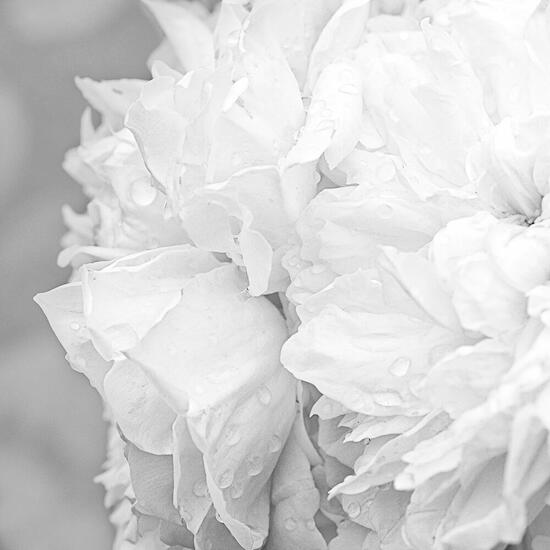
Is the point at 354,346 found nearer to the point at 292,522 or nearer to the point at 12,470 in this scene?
the point at 292,522

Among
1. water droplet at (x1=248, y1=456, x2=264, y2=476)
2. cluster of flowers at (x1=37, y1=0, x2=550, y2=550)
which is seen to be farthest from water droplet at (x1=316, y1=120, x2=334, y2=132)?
water droplet at (x1=248, y1=456, x2=264, y2=476)

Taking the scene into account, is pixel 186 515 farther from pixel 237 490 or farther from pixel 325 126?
pixel 325 126

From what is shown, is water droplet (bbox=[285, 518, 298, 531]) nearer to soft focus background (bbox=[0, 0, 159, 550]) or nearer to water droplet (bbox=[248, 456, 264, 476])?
water droplet (bbox=[248, 456, 264, 476])

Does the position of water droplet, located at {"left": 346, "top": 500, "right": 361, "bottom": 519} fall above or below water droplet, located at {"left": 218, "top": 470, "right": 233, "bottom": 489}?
below

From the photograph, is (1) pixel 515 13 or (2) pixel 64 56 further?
(2) pixel 64 56

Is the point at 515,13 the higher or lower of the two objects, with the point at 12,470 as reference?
higher

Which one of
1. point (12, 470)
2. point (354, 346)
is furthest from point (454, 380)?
point (12, 470)

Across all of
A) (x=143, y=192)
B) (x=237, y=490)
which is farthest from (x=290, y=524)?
(x=143, y=192)
